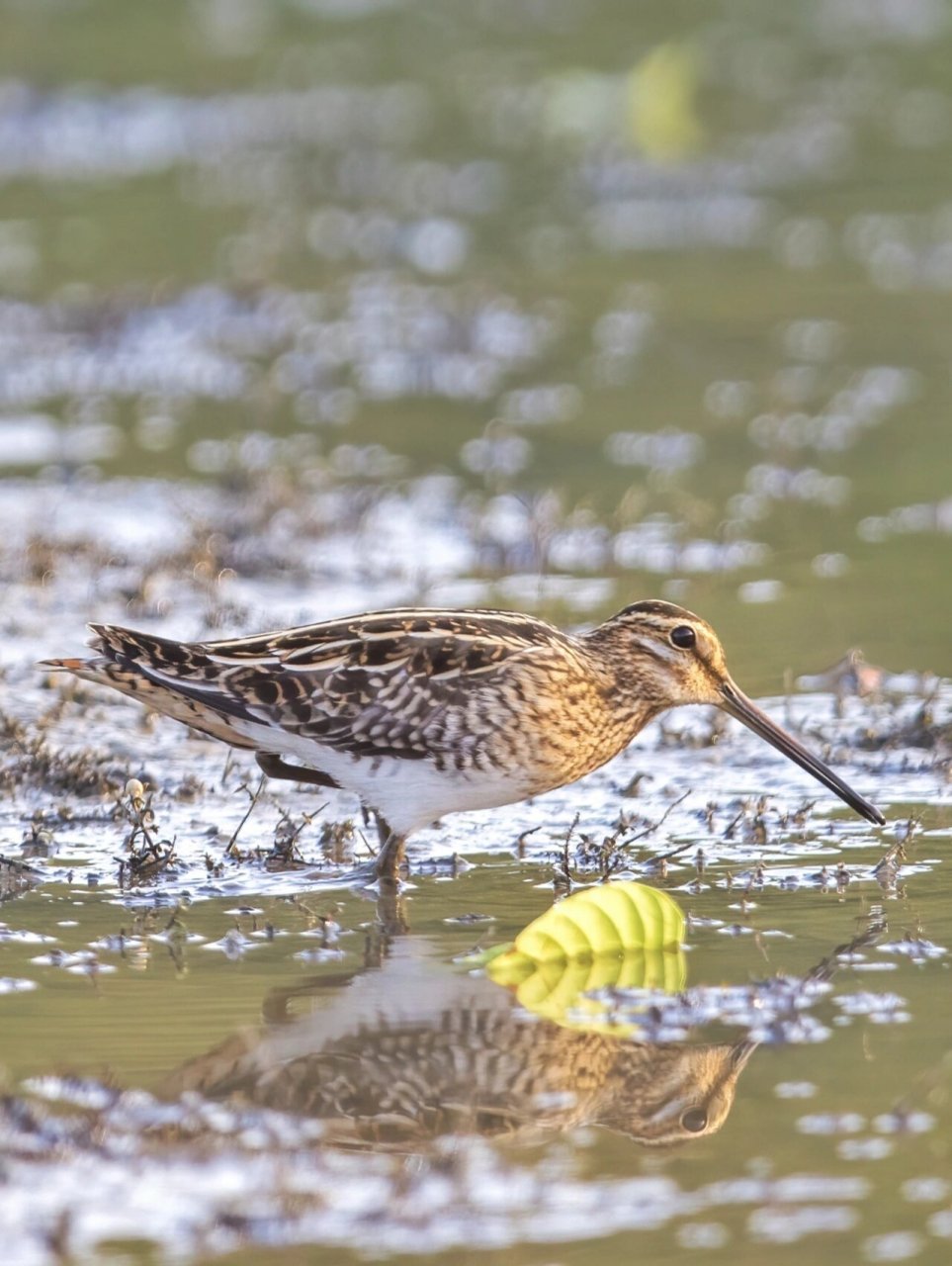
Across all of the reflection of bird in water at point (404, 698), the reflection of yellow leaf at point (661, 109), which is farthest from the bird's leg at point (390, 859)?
the reflection of yellow leaf at point (661, 109)

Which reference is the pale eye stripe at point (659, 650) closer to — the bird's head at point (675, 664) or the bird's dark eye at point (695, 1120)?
the bird's head at point (675, 664)

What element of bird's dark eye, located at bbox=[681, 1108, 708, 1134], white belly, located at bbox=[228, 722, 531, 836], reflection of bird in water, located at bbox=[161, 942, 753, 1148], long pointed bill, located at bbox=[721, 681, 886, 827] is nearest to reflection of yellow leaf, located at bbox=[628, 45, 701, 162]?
long pointed bill, located at bbox=[721, 681, 886, 827]

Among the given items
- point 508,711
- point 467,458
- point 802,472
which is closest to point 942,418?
point 802,472

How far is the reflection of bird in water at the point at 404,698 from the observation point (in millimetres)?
6871

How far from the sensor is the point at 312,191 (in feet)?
69.5

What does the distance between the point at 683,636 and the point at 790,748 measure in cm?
48

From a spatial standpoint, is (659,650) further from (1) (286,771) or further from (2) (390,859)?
(1) (286,771)

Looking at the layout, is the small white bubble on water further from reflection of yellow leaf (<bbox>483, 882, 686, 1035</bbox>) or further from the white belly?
the white belly

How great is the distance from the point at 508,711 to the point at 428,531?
15.5 feet

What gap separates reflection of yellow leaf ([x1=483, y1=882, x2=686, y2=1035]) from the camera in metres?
6.04

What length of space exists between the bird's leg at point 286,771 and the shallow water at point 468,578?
6.9 inches

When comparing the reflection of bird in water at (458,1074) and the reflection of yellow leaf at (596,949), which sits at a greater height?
the reflection of yellow leaf at (596,949)

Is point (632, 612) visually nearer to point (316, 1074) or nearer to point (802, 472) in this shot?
point (316, 1074)

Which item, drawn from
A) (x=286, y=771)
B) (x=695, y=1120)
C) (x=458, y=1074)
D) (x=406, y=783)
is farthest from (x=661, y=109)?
(x=695, y=1120)
